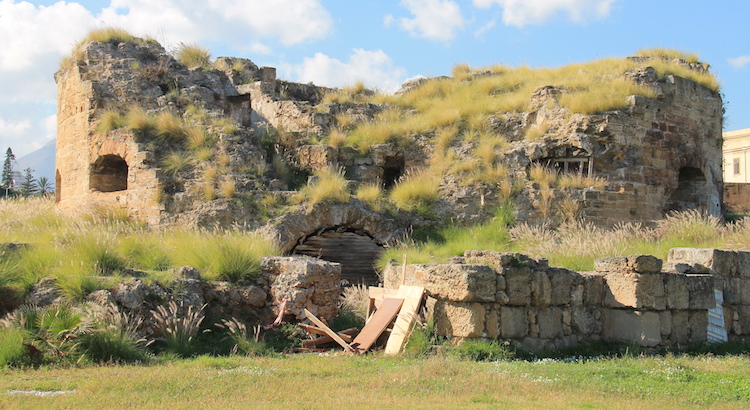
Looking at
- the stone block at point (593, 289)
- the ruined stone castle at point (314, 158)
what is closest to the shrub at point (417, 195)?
the ruined stone castle at point (314, 158)

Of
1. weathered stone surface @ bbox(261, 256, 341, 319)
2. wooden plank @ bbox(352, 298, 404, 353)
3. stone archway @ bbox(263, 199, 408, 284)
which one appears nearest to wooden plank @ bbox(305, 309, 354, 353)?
wooden plank @ bbox(352, 298, 404, 353)

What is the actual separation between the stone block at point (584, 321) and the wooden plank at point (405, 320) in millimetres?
2096

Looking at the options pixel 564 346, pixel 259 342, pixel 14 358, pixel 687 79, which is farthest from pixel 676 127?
pixel 14 358

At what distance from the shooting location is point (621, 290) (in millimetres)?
8711

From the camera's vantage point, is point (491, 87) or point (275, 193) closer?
point (275, 193)

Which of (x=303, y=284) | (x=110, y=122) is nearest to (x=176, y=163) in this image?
(x=110, y=122)

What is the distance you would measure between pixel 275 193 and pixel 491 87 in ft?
21.7

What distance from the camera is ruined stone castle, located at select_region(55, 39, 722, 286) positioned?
1239cm

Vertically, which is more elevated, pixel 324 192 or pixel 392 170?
pixel 392 170

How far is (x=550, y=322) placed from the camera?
328 inches

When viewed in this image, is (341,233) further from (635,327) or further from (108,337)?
(108,337)

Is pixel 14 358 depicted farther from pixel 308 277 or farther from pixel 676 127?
pixel 676 127

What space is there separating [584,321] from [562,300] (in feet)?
1.73

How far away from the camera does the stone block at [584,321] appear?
340 inches
